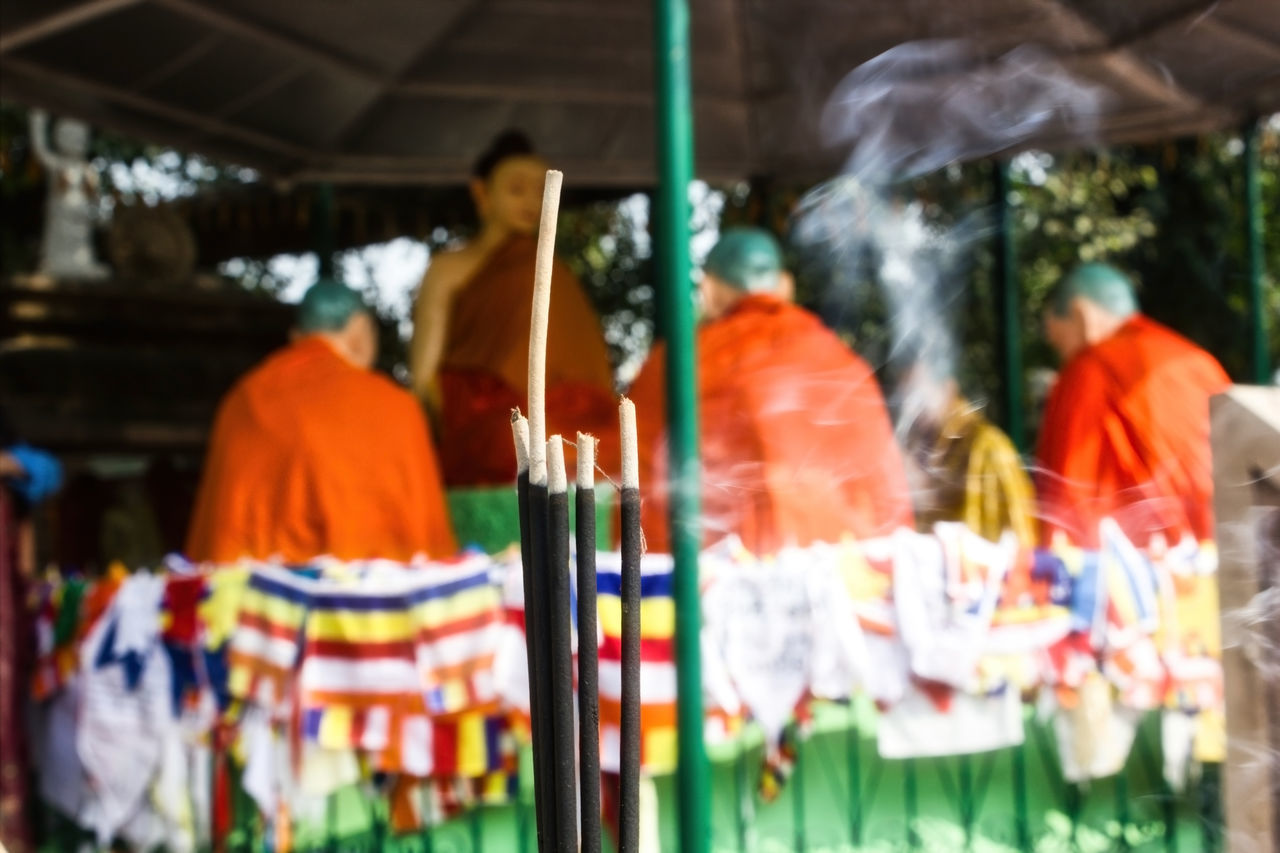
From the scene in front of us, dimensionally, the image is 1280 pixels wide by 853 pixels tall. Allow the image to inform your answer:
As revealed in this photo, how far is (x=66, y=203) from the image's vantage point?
664 centimetres

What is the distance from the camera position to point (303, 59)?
5504mm

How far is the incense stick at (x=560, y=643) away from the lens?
3.12 ft

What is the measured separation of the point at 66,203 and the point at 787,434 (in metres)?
4.79

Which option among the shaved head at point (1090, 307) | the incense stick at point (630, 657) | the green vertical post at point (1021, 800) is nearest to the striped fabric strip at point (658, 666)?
the green vertical post at point (1021, 800)

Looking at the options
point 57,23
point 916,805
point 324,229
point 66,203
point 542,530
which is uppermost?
point 57,23

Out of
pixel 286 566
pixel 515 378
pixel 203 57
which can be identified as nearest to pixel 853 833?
pixel 286 566

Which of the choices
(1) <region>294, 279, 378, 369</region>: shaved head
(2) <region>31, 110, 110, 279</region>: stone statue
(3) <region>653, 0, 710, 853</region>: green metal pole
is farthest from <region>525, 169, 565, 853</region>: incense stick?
(2) <region>31, 110, 110, 279</region>: stone statue

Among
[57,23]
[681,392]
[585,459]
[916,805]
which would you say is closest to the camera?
[585,459]

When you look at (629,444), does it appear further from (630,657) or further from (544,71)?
(544,71)

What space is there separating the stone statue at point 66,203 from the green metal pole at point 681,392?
4.76m

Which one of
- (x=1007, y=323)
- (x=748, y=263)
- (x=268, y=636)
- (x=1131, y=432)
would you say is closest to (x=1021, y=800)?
(x=1131, y=432)

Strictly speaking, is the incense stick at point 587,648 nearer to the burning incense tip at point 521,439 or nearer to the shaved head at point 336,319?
the burning incense tip at point 521,439

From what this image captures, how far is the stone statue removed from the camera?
6.55m

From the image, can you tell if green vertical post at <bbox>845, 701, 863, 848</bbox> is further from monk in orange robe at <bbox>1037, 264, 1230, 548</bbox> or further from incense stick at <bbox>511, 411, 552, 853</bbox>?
incense stick at <bbox>511, 411, 552, 853</bbox>
